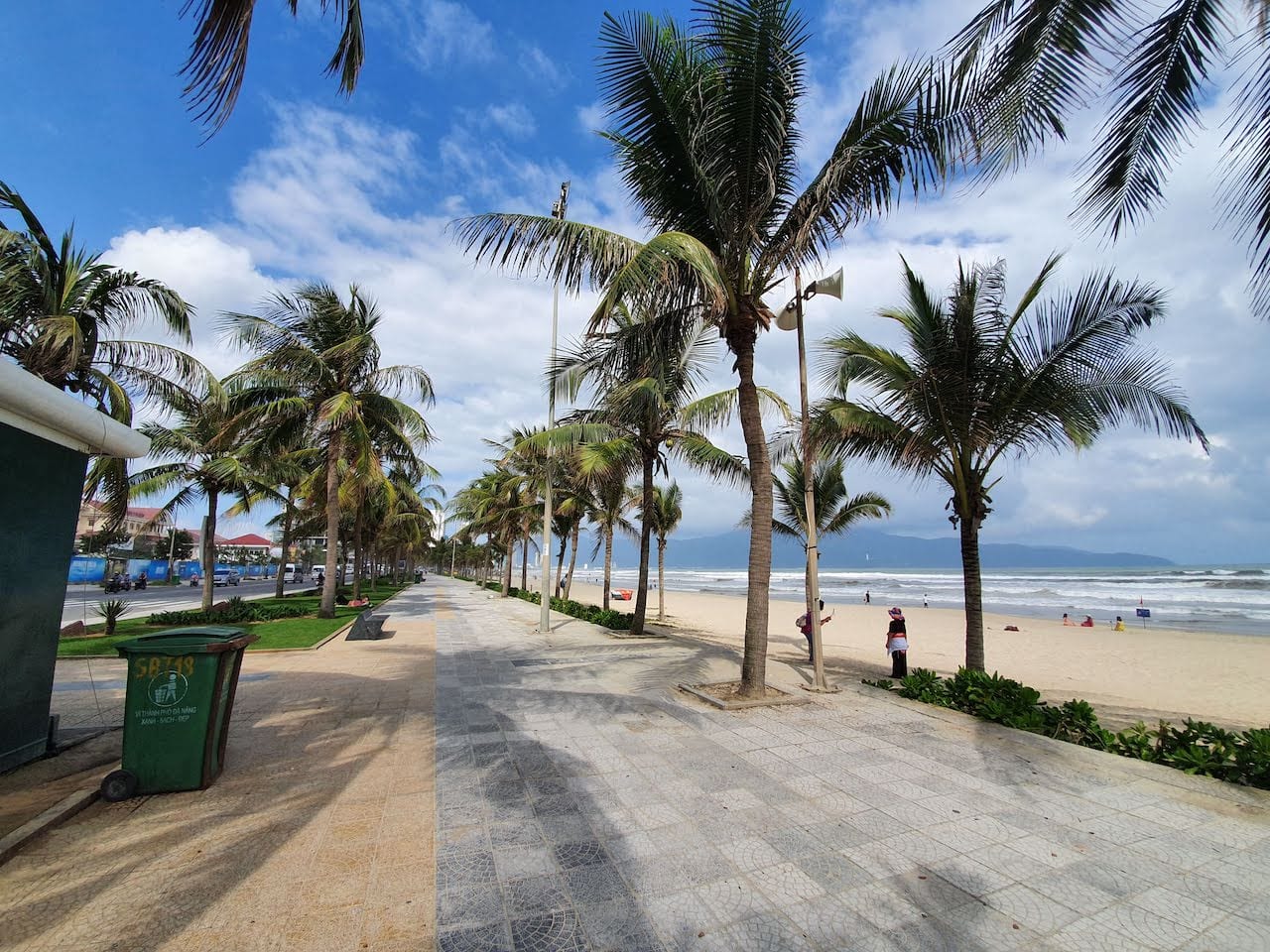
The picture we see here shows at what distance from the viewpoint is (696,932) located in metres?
2.68

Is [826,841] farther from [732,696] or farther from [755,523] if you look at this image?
[755,523]

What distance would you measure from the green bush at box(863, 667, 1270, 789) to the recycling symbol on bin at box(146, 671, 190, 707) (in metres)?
7.70

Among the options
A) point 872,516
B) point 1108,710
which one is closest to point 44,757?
point 1108,710

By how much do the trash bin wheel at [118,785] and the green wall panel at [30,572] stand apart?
133cm

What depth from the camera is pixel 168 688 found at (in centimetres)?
419

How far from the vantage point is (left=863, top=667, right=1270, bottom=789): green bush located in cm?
464

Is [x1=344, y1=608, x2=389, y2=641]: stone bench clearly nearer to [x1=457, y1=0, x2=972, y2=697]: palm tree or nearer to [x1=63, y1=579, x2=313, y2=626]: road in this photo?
[x1=63, y1=579, x2=313, y2=626]: road

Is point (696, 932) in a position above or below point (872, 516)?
below

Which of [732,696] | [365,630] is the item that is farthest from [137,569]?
[732,696]

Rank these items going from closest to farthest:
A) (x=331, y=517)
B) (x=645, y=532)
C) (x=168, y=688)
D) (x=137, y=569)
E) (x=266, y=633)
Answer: (x=168, y=688)
(x=266, y=633)
(x=645, y=532)
(x=331, y=517)
(x=137, y=569)

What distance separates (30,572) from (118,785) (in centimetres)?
205

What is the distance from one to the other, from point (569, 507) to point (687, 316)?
15881mm

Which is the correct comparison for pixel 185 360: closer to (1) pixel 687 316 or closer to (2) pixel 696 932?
(1) pixel 687 316

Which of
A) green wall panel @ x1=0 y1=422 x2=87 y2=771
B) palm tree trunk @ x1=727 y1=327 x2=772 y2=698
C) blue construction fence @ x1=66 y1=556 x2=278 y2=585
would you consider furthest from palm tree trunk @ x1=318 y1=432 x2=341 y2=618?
blue construction fence @ x1=66 y1=556 x2=278 y2=585
